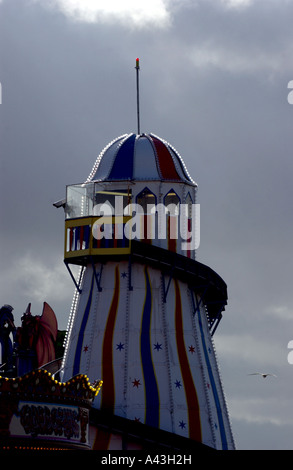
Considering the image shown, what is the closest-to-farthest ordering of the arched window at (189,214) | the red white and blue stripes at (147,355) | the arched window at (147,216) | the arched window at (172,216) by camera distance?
the red white and blue stripes at (147,355), the arched window at (147,216), the arched window at (172,216), the arched window at (189,214)

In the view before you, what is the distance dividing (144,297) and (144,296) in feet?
0.28

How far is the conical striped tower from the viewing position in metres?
91.8

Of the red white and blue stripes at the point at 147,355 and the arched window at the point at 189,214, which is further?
the arched window at the point at 189,214

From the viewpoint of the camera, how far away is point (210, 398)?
9400 cm

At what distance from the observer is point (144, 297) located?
9406cm

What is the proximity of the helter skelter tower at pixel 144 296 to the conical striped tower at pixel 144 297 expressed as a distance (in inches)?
2.4

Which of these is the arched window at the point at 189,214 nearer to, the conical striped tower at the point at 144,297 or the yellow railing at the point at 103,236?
the conical striped tower at the point at 144,297

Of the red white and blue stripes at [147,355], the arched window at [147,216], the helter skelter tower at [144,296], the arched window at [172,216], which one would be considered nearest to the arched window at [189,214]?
the helter skelter tower at [144,296]

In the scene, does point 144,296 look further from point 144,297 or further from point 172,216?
point 172,216

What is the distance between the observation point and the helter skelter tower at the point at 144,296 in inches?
3610

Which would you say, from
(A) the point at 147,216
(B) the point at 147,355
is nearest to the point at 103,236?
(A) the point at 147,216
